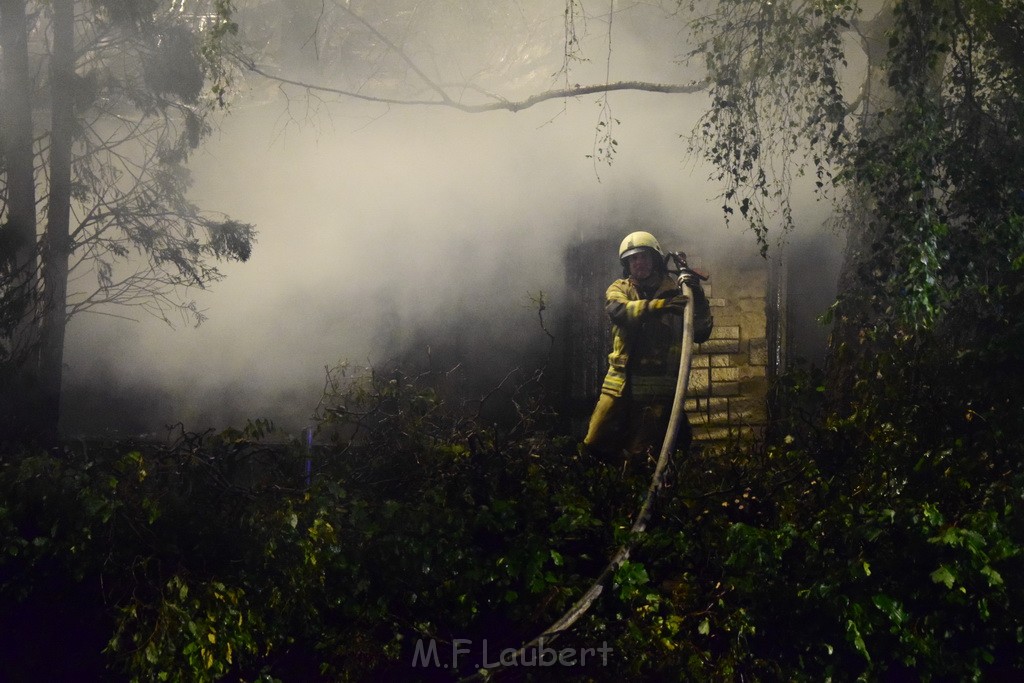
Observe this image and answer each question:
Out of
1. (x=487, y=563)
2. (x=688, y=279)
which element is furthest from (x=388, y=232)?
(x=487, y=563)

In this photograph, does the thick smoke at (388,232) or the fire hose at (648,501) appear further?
the thick smoke at (388,232)

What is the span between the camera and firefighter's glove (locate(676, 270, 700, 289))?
16.2ft

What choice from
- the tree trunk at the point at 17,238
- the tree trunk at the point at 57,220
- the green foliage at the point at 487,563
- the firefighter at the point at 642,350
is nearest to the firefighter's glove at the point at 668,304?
the firefighter at the point at 642,350

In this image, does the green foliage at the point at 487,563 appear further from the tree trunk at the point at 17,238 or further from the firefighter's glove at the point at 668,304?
the firefighter's glove at the point at 668,304

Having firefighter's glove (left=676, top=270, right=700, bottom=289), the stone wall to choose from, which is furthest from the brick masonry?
firefighter's glove (left=676, top=270, right=700, bottom=289)

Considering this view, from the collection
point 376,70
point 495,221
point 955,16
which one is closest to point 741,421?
point 495,221

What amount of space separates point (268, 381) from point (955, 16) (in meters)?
4.41

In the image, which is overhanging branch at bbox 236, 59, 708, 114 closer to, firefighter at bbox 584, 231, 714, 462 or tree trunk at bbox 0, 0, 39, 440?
firefighter at bbox 584, 231, 714, 462

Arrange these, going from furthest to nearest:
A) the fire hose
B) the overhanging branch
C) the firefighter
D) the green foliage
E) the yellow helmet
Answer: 1. the overhanging branch
2. the yellow helmet
3. the firefighter
4. the fire hose
5. the green foliage

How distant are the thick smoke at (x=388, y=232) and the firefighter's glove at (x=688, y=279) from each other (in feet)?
0.66

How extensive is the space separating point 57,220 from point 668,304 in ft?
11.7

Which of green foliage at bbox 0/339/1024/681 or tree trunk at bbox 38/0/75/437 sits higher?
tree trunk at bbox 38/0/75/437

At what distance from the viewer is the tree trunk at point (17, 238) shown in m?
4.94

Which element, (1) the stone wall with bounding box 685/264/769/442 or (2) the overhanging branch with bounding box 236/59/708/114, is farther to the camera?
(2) the overhanging branch with bounding box 236/59/708/114
